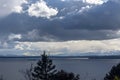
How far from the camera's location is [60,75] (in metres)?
59.6

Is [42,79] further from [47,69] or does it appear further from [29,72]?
[29,72]

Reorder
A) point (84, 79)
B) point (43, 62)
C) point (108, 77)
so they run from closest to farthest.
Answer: point (43, 62) → point (108, 77) → point (84, 79)

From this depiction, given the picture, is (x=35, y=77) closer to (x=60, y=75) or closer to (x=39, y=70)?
(x=39, y=70)

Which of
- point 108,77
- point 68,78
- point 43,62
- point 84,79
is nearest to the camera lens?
point 68,78

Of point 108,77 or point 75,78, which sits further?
point 108,77

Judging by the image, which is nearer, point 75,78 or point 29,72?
point 75,78

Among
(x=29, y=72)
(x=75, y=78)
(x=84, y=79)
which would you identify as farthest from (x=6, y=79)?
(x=75, y=78)

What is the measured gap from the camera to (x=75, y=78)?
6044 centimetres

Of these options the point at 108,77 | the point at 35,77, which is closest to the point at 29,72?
the point at 35,77

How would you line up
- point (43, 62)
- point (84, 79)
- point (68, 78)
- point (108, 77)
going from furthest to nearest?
1. point (84, 79)
2. point (108, 77)
3. point (43, 62)
4. point (68, 78)

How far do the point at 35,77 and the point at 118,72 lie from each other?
16371 millimetres

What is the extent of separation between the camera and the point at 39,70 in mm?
67375

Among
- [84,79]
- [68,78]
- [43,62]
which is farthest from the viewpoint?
[84,79]

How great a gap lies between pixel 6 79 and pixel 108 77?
91888 mm
